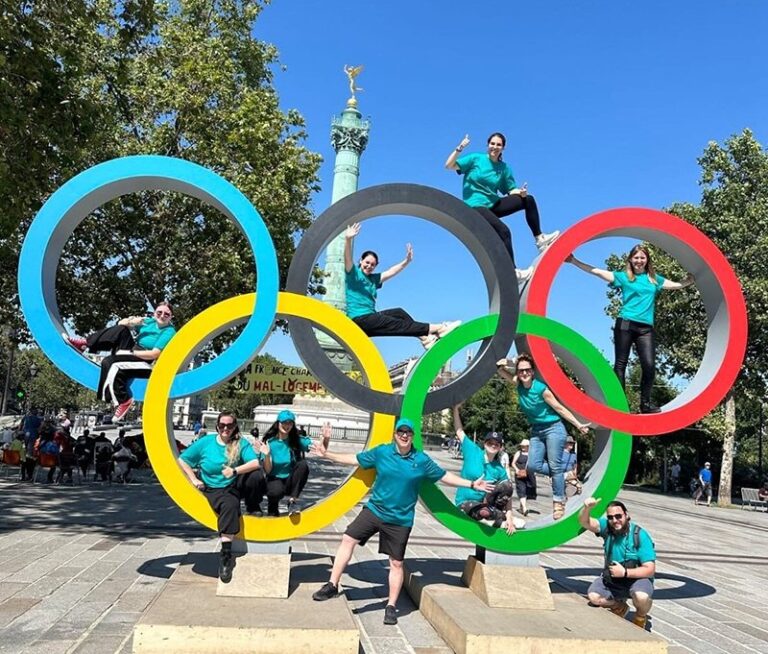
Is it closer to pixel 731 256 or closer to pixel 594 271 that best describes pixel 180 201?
pixel 594 271

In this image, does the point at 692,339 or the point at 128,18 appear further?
the point at 692,339

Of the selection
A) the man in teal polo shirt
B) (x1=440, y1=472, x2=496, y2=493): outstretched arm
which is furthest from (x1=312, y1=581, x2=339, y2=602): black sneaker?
(x1=440, y1=472, x2=496, y2=493): outstretched arm

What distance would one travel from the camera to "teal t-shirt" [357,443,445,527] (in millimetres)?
6676

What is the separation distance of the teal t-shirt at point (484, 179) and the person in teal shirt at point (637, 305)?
120 centimetres

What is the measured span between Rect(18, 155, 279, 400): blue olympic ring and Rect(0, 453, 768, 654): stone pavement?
221 centimetres

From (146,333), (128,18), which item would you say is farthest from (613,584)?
(128,18)

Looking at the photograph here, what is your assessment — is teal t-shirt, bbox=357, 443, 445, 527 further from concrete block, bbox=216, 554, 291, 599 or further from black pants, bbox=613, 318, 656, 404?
black pants, bbox=613, 318, 656, 404

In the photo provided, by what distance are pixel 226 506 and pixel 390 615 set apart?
76.9 inches

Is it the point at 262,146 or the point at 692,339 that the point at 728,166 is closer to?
the point at 692,339

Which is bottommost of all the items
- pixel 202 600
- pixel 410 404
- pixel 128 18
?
pixel 202 600

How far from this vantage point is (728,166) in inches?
1053

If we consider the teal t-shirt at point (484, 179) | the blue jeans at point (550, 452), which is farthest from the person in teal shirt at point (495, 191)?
the blue jeans at point (550, 452)

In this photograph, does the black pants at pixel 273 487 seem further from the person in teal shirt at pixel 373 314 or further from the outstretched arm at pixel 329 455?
the person in teal shirt at pixel 373 314

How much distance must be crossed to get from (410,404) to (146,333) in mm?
2986
